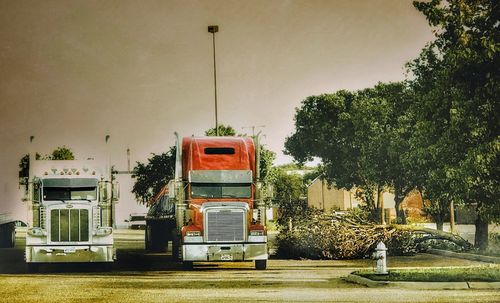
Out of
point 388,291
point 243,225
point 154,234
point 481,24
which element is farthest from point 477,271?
point 154,234

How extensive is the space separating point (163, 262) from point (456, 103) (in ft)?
Answer: 38.2

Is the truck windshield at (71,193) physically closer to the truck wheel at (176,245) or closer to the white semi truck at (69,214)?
the white semi truck at (69,214)

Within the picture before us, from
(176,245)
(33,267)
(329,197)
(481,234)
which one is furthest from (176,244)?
(329,197)

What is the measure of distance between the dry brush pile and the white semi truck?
28.7 feet

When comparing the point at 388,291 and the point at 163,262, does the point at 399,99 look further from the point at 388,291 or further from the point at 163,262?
the point at 388,291

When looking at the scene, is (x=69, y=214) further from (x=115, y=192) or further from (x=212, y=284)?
(x=212, y=284)

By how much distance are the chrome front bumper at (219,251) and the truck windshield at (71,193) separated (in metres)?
3.14

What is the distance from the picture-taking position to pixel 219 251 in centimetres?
2428

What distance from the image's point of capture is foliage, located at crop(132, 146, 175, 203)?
4741 cm

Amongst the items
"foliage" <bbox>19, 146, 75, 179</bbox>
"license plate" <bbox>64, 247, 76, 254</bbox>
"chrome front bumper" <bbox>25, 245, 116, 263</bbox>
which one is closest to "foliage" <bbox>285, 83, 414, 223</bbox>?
"foliage" <bbox>19, 146, 75, 179</bbox>

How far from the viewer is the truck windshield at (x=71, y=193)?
80.0ft

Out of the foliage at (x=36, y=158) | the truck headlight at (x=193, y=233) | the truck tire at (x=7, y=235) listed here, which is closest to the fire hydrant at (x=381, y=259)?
the truck headlight at (x=193, y=233)

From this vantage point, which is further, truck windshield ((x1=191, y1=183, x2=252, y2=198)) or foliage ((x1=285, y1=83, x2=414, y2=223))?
foliage ((x1=285, y1=83, x2=414, y2=223))

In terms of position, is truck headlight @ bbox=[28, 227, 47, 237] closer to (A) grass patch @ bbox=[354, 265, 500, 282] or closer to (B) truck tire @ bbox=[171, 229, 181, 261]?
(B) truck tire @ bbox=[171, 229, 181, 261]
